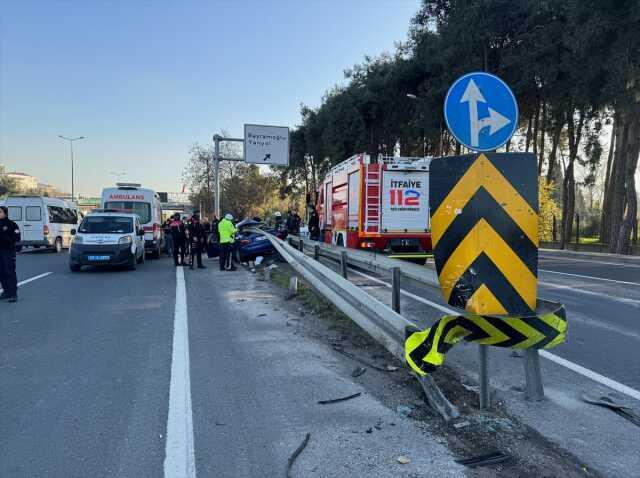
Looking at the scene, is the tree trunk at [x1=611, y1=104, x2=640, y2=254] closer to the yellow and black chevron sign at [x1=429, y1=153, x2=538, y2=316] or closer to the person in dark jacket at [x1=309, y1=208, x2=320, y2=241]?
the person in dark jacket at [x1=309, y1=208, x2=320, y2=241]

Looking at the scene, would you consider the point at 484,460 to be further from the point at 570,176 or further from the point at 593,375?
the point at 570,176

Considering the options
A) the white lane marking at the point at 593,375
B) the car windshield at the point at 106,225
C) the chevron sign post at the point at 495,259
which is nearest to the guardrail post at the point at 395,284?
the white lane marking at the point at 593,375

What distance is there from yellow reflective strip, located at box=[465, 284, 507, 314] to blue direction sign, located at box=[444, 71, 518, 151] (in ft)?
3.84

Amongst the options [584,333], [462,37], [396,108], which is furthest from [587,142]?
[584,333]

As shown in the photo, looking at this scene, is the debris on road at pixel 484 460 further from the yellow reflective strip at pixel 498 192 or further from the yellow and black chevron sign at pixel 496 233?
the yellow reflective strip at pixel 498 192

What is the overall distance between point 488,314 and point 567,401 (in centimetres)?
136

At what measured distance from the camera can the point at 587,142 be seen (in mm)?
26734

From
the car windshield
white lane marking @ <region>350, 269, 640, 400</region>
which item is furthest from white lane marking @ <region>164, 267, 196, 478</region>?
the car windshield

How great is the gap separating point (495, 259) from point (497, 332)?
1.83 ft

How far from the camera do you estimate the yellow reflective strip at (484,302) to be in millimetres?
3900

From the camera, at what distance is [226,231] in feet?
49.1

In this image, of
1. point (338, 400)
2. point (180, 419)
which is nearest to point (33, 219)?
point (180, 419)

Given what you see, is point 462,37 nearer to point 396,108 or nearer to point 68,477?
point 396,108

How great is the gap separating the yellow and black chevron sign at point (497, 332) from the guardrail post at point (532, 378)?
0.42 metres
